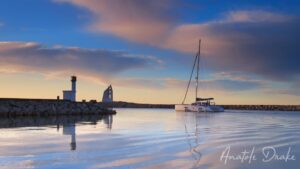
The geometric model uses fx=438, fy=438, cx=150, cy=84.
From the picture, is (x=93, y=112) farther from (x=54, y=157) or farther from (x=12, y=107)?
(x=54, y=157)

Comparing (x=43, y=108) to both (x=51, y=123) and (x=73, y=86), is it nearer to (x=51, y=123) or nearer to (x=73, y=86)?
(x=73, y=86)

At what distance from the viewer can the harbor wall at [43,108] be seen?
49.3 metres

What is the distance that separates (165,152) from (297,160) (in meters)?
4.99

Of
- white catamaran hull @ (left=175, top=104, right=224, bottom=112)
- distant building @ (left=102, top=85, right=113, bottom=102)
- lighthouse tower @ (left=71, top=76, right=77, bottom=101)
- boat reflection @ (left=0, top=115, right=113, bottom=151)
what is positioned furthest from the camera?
white catamaran hull @ (left=175, top=104, right=224, bottom=112)

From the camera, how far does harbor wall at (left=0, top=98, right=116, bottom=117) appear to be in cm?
4928

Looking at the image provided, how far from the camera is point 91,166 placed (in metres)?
13.6

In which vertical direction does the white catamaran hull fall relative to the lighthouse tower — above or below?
below

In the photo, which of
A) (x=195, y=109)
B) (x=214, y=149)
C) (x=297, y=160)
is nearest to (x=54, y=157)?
(x=214, y=149)

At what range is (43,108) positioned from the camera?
5462 centimetres
